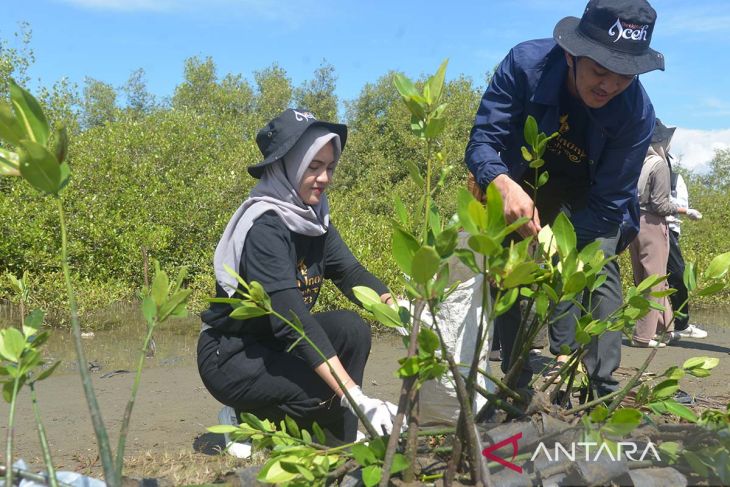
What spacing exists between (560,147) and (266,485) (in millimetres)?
1985

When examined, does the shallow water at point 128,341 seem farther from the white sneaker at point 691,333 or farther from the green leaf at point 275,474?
the green leaf at point 275,474

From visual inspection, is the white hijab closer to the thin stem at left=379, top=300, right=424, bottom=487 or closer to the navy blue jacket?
the navy blue jacket

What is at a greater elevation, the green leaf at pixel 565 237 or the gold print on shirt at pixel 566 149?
the gold print on shirt at pixel 566 149

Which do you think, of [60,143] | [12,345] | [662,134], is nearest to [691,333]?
[662,134]

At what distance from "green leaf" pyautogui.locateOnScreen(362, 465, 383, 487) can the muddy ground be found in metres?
1.74

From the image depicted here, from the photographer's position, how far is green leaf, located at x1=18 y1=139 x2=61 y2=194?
3.53ft

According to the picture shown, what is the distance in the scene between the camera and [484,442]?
1.55m

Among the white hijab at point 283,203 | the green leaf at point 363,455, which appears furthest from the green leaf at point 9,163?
the white hijab at point 283,203

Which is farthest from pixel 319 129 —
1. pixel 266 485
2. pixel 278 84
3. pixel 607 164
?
pixel 278 84

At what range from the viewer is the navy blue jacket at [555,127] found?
2.96 meters

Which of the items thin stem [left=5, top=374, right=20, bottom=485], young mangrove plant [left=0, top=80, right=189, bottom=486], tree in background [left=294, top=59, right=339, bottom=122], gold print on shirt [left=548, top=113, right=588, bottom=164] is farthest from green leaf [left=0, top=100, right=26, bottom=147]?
tree in background [left=294, top=59, right=339, bottom=122]

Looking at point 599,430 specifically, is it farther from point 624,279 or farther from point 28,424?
point 624,279

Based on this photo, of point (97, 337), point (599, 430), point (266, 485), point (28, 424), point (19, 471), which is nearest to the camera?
point (19, 471)

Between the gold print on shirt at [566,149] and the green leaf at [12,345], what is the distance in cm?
231
